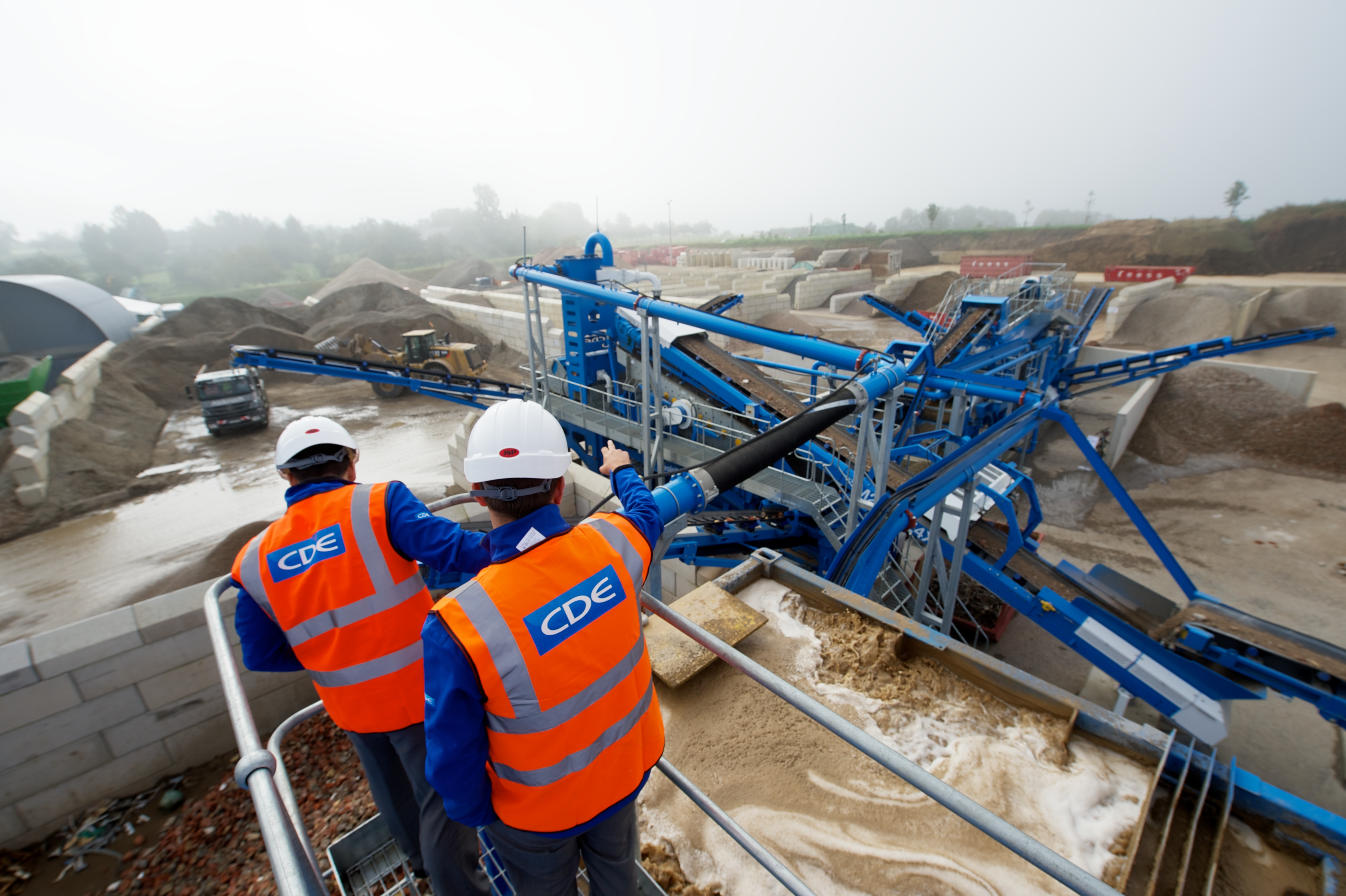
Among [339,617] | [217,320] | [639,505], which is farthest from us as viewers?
[217,320]

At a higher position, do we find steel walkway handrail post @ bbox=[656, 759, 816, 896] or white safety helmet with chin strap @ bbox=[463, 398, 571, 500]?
white safety helmet with chin strap @ bbox=[463, 398, 571, 500]

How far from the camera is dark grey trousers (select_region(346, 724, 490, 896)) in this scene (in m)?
2.05

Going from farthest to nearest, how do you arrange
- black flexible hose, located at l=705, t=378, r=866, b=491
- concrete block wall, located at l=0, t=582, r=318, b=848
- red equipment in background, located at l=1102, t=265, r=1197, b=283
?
red equipment in background, located at l=1102, t=265, r=1197, b=283
concrete block wall, located at l=0, t=582, r=318, b=848
black flexible hose, located at l=705, t=378, r=866, b=491

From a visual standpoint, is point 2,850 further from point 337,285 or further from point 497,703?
point 337,285

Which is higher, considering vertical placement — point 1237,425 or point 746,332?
point 746,332

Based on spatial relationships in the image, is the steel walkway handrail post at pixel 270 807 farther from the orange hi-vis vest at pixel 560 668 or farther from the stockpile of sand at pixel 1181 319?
the stockpile of sand at pixel 1181 319

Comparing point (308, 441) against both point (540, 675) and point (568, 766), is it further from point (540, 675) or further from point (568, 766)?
point (568, 766)

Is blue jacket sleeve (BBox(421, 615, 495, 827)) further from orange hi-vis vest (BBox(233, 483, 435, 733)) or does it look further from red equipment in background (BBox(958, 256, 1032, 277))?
red equipment in background (BBox(958, 256, 1032, 277))

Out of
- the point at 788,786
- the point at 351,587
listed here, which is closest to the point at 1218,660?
the point at 788,786

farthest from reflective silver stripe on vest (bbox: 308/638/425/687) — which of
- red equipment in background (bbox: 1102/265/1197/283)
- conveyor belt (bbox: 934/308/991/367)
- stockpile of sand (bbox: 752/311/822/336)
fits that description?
red equipment in background (bbox: 1102/265/1197/283)

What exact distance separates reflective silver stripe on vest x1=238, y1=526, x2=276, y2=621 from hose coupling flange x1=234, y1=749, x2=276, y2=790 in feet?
2.21

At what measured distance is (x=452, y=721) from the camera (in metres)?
1.42

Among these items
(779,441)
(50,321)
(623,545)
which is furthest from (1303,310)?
(50,321)

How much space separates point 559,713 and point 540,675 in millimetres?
137
